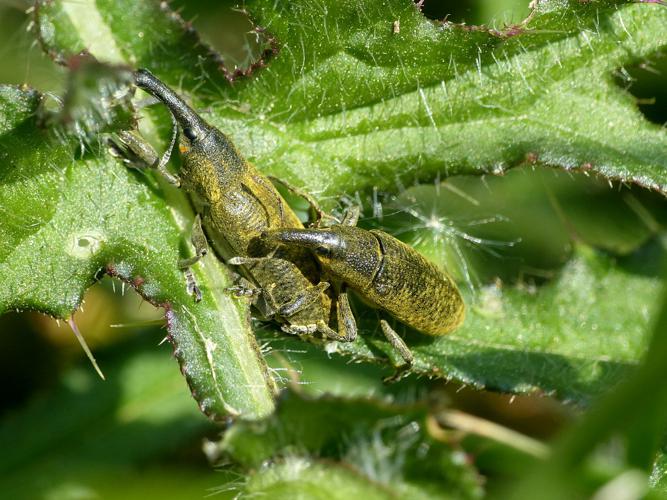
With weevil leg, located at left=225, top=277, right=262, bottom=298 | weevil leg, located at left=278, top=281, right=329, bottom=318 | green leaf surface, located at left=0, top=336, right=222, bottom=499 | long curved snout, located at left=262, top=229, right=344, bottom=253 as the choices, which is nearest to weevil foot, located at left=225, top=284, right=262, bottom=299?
weevil leg, located at left=225, top=277, right=262, bottom=298

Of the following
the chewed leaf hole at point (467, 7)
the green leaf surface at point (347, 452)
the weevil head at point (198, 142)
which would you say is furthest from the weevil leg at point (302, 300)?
the chewed leaf hole at point (467, 7)

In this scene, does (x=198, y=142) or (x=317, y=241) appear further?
(x=317, y=241)

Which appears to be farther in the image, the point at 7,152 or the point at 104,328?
the point at 104,328

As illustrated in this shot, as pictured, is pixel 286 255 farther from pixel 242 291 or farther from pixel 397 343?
pixel 397 343

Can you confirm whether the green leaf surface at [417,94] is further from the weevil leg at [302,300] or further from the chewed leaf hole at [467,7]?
the chewed leaf hole at [467,7]

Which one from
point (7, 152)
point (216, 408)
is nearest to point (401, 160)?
point (216, 408)

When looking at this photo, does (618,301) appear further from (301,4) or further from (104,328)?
(104,328)

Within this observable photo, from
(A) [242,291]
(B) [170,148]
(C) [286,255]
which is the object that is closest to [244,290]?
(A) [242,291]
